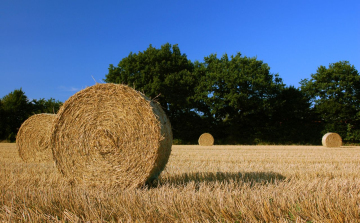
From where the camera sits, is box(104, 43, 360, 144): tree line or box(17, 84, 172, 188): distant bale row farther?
box(104, 43, 360, 144): tree line

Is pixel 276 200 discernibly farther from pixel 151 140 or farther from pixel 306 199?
pixel 151 140

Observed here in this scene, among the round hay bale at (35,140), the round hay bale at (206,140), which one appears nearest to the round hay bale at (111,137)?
the round hay bale at (35,140)

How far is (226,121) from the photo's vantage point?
84.3 ft

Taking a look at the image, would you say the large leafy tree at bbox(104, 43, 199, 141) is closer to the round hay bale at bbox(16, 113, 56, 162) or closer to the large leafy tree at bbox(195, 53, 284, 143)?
the large leafy tree at bbox(195, 53, 284, 143)

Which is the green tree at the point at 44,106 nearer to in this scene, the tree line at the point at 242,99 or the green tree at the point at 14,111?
the green tree at the point at 14,111

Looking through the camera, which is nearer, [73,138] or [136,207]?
[136,207]

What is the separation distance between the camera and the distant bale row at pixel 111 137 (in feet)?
14.3

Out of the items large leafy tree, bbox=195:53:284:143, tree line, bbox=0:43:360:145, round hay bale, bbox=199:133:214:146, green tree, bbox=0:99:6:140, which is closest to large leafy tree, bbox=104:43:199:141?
tree line, bbox=0:43:360:145

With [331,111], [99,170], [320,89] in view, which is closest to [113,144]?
[99,170]

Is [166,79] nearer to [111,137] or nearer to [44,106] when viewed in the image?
[44,106]

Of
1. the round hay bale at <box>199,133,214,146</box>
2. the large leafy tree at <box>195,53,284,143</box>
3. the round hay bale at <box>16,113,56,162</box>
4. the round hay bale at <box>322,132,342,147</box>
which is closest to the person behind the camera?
the round hay bale at <box>16,113,56,162</box>

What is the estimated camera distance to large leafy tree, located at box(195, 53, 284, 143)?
2431 cm

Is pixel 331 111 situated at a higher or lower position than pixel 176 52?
lower

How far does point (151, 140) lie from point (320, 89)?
26.1 metres
